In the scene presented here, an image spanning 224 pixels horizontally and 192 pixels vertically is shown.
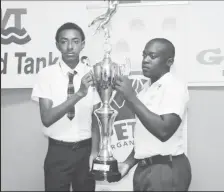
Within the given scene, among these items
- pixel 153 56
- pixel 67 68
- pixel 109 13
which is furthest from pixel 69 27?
pixel 153 56

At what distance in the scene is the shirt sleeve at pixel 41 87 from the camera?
137cm

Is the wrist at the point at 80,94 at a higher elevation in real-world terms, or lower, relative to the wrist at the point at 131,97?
higher

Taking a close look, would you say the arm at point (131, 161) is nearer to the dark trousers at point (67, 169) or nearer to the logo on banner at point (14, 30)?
the dark trousers at point (67, 169)

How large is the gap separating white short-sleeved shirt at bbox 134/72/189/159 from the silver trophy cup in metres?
0.12

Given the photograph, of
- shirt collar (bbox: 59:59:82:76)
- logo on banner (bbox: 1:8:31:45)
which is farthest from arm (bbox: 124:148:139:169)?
logo on banner (bbox: 1:8:31:45)

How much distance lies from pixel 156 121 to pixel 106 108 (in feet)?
0.52

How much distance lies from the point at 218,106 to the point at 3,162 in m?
0.88

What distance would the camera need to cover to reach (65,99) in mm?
1335

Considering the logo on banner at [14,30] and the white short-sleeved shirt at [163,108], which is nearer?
the white short-sleeved shirt at [163,108]

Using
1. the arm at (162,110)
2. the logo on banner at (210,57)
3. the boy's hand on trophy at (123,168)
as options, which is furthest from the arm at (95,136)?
the logo on banner at (210,57)

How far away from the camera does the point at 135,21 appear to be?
1417mm

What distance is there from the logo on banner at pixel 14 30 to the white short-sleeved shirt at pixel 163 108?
55 cm

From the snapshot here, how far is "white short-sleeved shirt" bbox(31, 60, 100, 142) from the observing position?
1.35 m

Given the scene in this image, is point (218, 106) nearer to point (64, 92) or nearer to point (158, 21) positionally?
point (158, 21)
